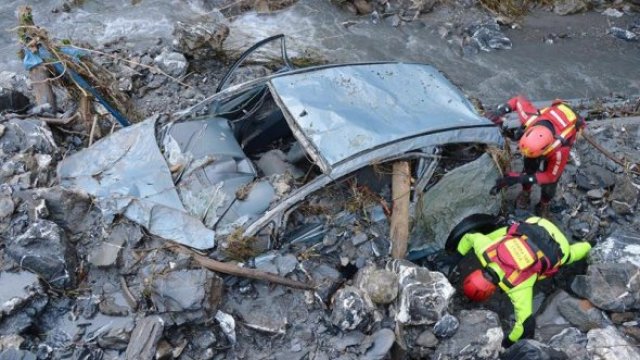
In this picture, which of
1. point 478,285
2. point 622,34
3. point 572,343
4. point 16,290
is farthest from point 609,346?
point 622,34

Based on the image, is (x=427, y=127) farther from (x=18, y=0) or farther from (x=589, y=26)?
(x=18, y=0)

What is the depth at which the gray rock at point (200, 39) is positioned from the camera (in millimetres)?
6938

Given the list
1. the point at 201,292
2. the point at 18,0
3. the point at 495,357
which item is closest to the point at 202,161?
the point at 201,292

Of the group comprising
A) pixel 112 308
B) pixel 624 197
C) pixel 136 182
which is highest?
pixel 136 182

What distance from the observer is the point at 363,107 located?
445cm

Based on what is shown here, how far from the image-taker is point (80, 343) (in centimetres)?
380

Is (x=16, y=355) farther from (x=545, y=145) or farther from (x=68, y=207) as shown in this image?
(x=545, y=145)

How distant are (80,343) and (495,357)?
2838 mm

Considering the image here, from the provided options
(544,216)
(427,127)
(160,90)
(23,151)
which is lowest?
(544,216)

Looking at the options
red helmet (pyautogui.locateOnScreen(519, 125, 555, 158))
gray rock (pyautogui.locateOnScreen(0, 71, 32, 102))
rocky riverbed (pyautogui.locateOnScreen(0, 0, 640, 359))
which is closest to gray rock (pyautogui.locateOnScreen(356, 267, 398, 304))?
rocky riverbed (pyautogui.locateOnScreen(0, 0, 640, 359))

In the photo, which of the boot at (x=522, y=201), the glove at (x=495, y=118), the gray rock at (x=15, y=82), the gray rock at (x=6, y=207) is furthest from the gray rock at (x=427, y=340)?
the gray rock at (x=15, y=82)

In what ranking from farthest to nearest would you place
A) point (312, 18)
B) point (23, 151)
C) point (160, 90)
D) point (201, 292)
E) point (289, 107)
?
point (312, 18), point (160, 90), point (23, 151), point (289, 107), point (201, 292)

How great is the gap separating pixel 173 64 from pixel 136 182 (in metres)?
2.95

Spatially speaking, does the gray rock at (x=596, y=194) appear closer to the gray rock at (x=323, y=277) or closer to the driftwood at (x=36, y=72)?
the gray rock at (x=323, y=277)
